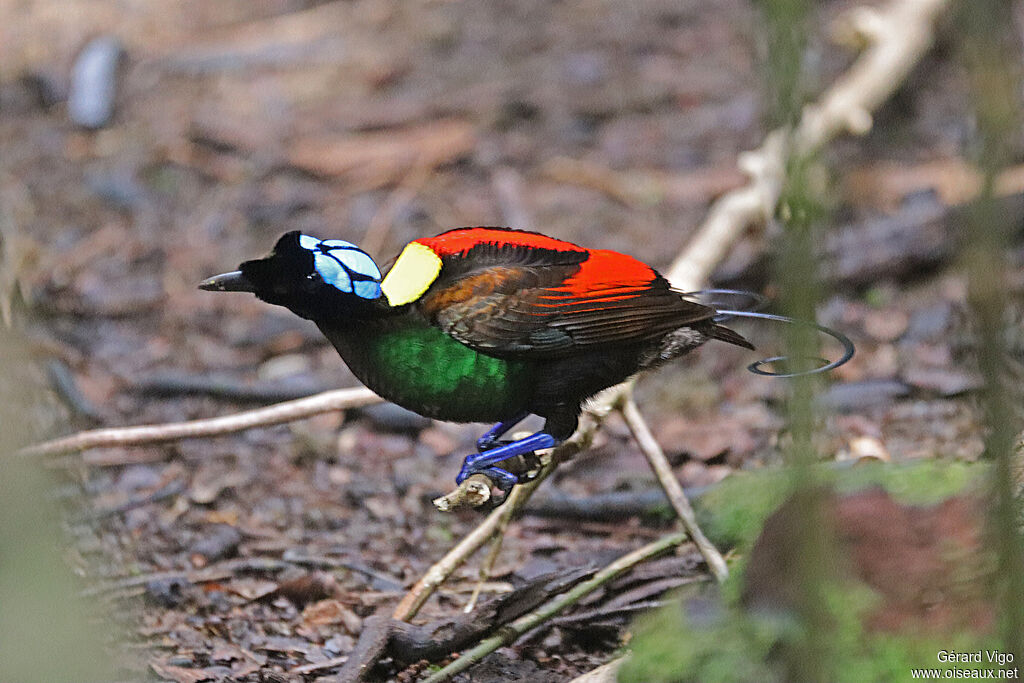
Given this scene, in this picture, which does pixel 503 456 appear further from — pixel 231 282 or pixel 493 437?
pixel 231 282

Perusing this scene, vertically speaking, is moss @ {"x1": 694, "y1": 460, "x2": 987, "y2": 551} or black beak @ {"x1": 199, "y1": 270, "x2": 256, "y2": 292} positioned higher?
black beak @ {"x1": 199, "y1": 270, "x2": 256, "y2": 292}

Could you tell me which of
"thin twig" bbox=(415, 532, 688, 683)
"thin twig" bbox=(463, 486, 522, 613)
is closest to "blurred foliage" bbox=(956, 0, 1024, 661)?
"thin twig" bbox=(415, 532, 688, 683)

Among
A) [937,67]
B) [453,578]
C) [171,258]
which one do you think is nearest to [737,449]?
[453,578]

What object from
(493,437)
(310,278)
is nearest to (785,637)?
(493,437)

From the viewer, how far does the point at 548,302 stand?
8.68 ft

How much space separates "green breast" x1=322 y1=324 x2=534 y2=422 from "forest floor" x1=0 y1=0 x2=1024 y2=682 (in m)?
0.83

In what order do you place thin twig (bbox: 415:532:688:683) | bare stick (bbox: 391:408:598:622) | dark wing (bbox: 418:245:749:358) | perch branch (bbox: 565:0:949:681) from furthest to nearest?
perch branch (bbox: 565:0:949:681)
bare stick (bbox: 391:408:598:622)
thin twig (bbox: 415:532:688:683)
dark wing (bbox: 418:245:749:358)

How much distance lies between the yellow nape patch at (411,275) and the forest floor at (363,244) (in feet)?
3.25

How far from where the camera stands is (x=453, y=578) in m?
3.66

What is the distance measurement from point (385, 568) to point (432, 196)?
3.20 m

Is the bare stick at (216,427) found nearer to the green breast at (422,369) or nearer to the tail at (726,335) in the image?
the green breast at (422,369)

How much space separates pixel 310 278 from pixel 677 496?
56.4 inches

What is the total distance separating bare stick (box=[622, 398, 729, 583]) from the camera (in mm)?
3051

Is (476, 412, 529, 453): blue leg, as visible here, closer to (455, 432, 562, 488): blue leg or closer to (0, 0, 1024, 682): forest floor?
(455, 432, 562, 488): blue leg
